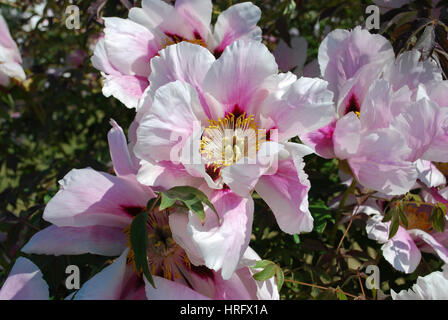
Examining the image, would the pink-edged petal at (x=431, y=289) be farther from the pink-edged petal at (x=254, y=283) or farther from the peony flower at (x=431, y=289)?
the pink-edged petal at (x=254, y=283)

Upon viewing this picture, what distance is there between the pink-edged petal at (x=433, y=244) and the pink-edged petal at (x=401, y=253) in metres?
0.03

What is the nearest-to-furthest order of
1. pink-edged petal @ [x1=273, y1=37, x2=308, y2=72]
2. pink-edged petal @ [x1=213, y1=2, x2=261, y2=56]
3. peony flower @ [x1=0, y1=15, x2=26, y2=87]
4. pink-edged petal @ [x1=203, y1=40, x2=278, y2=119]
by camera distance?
pink-edged petal @ [x1=203, y1=40, x2=278, y2=119] < pink-edged petal @ [x1=213, y1=2, x2=261, y2=56] < pink-edged petal @ [x1=273, y1=37, x2=308, y2=72] < peony flower @ [x1=0, y1=15, x2=26, y2=87]

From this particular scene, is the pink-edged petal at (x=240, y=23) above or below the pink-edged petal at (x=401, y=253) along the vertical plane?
above

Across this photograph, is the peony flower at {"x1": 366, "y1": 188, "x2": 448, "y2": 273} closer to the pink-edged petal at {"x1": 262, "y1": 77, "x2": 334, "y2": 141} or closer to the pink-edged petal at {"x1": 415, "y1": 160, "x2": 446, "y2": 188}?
the pink-edged petal at {"x1": 415, "y1": 160, "x2": 446, "y2": 188}

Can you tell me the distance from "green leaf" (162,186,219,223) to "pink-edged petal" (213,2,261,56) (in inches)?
12.6

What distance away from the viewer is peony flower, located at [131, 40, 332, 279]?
577mm

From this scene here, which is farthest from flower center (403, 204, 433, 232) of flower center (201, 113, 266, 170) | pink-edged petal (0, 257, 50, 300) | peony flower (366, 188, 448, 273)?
pink-edged petal (0, 257, 50, 300)

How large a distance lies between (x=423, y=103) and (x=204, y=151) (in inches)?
12.7

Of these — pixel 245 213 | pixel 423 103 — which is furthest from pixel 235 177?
pixel 423 103

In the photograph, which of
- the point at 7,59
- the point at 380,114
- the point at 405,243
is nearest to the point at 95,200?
the point at 380,114

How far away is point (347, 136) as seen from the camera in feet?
2.18

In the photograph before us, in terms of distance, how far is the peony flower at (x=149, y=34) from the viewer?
2.42 feet

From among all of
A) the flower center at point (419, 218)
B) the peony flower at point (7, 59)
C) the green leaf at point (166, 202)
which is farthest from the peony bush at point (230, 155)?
the peony flower at point (7, 59)

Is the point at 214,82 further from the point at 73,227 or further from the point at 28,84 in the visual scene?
the point at 28,84
